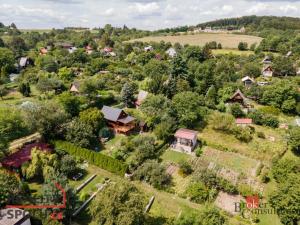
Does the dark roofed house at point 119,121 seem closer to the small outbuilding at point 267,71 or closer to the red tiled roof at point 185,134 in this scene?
the red tiled roof at point 185,134

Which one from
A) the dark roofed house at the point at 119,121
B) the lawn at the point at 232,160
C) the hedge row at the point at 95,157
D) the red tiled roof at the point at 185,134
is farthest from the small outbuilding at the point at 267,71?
the hedge row at the point at 95,157

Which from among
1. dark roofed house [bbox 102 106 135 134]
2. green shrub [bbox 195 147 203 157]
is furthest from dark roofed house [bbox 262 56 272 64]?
dark roofed house [bbox 102 106 135 134]

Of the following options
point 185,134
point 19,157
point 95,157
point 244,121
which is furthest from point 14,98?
point 244,121

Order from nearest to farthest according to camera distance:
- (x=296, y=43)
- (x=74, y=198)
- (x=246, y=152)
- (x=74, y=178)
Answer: (x=74, y=198) < (x=74, y=178) < (x=246, y=152) < (x=296, y=43)

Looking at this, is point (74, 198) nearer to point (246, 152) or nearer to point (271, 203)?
point (271, 203)

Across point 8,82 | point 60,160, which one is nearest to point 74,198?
point 60,160
